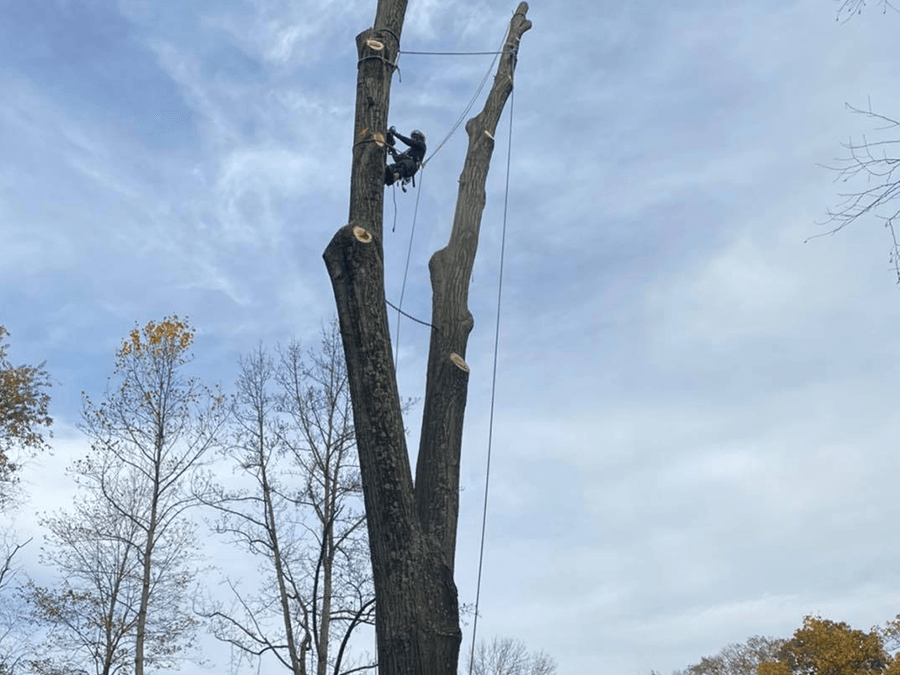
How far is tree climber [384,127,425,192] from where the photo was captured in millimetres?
5176

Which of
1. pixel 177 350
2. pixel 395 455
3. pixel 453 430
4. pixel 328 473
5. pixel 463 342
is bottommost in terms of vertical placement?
pixel 395 455

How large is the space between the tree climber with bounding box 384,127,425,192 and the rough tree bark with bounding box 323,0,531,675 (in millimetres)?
457

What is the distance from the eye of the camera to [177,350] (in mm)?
15383

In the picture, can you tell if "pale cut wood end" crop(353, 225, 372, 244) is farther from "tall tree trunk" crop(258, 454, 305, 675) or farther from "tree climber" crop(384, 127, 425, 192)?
"tall tree trunk" crop(258, 454, 305, 675)

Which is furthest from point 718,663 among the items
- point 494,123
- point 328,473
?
point 494,123

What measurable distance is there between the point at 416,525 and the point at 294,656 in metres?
9.03

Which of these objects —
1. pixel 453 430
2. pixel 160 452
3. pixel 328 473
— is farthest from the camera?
pixel 160 452

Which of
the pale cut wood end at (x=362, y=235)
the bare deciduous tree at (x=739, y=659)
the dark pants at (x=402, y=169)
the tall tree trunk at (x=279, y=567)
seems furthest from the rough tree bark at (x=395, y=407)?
the bare deciduous tree at (x=739, y=659)

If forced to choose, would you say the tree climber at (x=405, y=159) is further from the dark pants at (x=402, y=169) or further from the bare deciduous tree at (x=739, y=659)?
the bare deciduous tree at (x=739, y=659)

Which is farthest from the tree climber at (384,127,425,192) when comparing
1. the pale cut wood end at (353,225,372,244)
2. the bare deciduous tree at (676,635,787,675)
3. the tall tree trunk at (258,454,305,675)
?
the bare deciduous tree at (676,635,787,675)

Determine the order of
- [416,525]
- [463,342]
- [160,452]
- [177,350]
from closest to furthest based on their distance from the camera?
[416,525] → [463,342] → [160,452] → [177,350]

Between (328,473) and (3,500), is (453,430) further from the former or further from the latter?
(3,500)

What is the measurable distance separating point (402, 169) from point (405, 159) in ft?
0.26

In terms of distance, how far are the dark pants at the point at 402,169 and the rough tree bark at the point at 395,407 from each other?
46 centimetres
